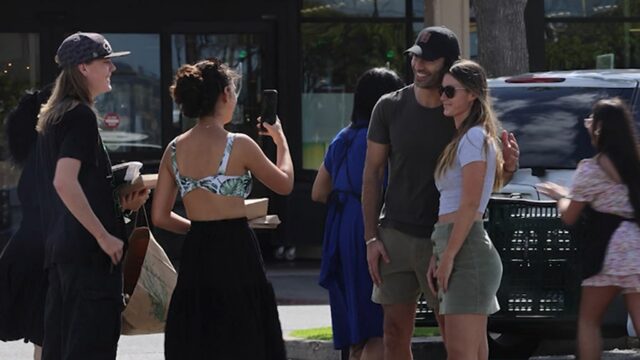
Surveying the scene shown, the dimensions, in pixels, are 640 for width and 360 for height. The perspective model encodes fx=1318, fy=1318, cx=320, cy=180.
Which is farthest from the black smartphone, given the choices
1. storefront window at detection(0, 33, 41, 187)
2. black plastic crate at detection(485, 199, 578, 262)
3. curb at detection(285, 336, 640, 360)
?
storefront window at detection(0, 33, 41, 187)

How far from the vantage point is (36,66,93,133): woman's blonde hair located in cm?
613

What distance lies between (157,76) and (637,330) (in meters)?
8.45

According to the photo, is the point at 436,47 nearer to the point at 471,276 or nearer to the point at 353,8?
the point at 471,276

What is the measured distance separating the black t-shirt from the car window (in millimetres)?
3002

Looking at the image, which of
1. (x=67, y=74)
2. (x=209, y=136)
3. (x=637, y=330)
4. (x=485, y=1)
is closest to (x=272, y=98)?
(x=209, y=136)

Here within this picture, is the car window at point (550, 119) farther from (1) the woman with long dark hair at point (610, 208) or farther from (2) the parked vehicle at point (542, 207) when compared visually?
(1) the woman with long dark hair at point (610, 208)

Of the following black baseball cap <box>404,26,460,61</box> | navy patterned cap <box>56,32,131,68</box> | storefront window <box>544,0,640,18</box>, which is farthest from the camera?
storefront window <box>544,0,640,18</box>

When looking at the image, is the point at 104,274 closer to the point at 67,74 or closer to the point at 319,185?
the point at 67,74

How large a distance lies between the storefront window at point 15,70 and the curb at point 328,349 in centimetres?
586

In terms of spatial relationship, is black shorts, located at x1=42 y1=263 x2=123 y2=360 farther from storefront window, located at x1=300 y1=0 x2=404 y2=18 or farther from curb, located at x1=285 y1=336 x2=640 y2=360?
storefront window, located at x1=300 y1=0 x2=404 y2=18

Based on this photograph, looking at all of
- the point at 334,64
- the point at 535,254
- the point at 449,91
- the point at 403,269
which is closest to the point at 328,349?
the point at 535,254

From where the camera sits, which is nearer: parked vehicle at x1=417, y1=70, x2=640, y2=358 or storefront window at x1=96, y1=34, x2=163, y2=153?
parked vehicle at x1=417, y1=70, x2=640, y2=358

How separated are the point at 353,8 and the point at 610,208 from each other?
7.87 m

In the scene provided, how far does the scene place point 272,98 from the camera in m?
6.27
